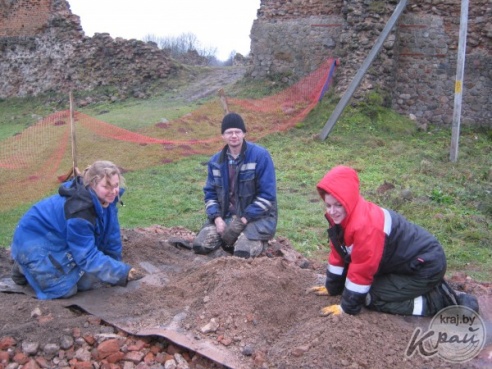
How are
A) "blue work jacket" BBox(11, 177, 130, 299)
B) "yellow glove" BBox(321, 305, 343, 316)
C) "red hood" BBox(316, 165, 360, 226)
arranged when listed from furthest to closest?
"blue work jacket" BBox(11, 177, 130, 299)
"yellow glove" BBox(321, 305, 343, 316)
"red hood" BBox(316, 165, 360, 226)

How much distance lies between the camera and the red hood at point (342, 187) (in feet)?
10.9

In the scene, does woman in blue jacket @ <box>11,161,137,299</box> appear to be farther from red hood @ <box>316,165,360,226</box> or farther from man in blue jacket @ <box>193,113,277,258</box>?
red hood @ <box>316,165,360,226</box>

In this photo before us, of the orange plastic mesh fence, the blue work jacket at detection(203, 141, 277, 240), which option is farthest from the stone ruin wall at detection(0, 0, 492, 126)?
the blue work jacket at detection(203, 141, 277, 240)

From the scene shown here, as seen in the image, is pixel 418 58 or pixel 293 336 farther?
pixel 418 58

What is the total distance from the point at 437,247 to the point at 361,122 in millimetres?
9320

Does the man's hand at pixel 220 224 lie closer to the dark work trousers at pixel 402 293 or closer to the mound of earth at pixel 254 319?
the mound of earth at pixel 254 319

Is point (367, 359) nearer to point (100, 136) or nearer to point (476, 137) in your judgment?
point (100, 136)

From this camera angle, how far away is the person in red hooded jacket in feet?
11.2

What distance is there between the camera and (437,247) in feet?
12.0

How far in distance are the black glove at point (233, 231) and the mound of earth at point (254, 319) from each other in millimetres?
605

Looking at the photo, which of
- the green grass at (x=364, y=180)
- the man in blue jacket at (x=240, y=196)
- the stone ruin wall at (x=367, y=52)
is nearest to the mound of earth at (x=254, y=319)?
the man in blue jacket at (x=240, y=196)

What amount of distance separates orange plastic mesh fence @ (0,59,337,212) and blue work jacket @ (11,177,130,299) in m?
3.65

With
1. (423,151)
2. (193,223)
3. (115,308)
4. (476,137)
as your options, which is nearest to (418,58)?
(476,137)

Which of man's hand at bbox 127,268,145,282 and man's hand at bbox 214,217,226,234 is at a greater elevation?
man's hand at bbox 214,217,226,234
